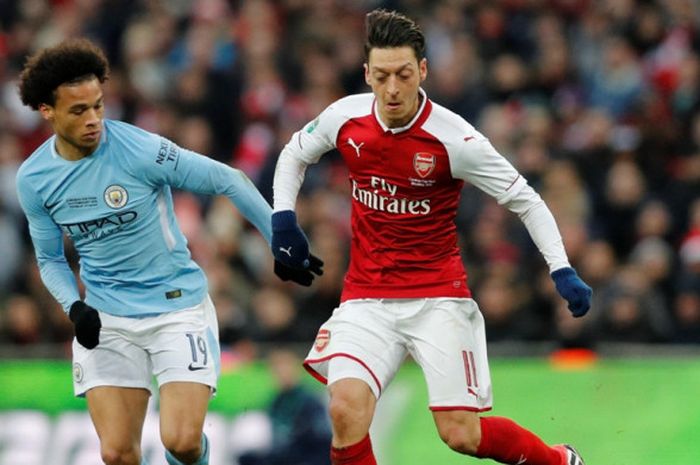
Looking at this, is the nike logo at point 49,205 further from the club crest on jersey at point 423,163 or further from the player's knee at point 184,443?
the club crest on jersey at point 423,163

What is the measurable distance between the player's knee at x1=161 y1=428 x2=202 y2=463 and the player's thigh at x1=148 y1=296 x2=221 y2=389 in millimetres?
281

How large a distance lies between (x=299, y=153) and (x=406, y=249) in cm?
74

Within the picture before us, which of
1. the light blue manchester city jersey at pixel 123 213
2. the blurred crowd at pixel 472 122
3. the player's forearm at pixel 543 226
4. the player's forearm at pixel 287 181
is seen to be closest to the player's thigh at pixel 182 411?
the light blue manchester city jersey at pixel 123 213

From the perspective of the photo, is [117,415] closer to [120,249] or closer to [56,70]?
[120,249]

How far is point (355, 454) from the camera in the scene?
26.6 ft

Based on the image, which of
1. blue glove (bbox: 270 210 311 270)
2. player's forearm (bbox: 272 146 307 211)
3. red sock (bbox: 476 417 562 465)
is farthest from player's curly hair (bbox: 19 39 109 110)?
red sock (bbox: 476 417 562 465)

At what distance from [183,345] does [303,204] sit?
18.6 feet

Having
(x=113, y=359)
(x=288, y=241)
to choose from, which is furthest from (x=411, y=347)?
(x=113, y=359)

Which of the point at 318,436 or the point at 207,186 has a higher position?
the point at 207,186

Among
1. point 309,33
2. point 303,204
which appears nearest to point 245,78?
point 309,33

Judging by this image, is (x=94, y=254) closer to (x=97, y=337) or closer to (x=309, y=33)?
(x=97, y=337)

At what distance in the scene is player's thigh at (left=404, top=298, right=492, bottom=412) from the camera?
8.27m

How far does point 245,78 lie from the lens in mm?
16016

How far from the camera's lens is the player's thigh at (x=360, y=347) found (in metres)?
8.23
